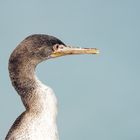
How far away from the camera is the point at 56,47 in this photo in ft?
40.8

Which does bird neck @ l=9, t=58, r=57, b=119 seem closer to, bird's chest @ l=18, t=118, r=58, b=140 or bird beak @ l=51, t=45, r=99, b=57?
bird's chest @ l=18, t=118, r=58, b=140

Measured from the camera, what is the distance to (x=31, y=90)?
11.8m

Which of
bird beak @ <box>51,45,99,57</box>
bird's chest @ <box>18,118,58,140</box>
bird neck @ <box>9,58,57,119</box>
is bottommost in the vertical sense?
bird's chest @ <box>18,118,58,140</box>

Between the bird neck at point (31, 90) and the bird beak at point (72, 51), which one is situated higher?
the bird beak at point (72, 51)

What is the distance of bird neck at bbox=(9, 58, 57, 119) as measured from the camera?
11.4 metres

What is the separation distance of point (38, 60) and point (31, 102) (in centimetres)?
115

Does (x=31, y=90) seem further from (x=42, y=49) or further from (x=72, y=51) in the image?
(x=72, y=51)

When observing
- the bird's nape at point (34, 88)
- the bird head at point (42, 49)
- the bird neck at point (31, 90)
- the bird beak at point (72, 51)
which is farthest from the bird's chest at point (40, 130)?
the bird beak at point (72, 51)

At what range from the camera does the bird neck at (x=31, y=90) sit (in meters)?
11.4

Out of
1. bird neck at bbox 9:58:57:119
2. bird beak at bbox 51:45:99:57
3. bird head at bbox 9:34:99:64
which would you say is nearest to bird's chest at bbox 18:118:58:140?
bird neck at bbox 9:58:57:119

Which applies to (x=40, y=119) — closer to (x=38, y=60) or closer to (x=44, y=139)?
(x=44, y=139)

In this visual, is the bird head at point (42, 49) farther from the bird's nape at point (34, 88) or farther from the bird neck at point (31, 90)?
the bird neck at point (31, 90)

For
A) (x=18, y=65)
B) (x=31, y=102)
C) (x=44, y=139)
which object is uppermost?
(x=18, y=65)

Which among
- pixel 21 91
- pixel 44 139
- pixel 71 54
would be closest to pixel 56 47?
pixel 71 54
